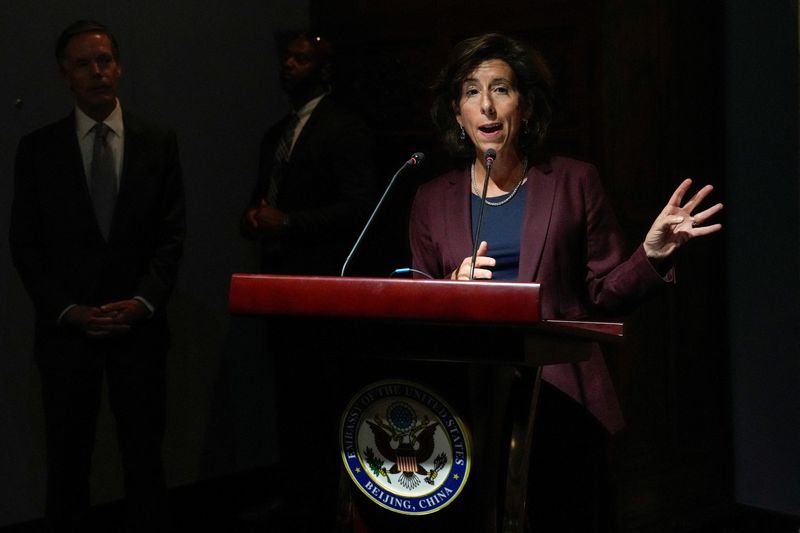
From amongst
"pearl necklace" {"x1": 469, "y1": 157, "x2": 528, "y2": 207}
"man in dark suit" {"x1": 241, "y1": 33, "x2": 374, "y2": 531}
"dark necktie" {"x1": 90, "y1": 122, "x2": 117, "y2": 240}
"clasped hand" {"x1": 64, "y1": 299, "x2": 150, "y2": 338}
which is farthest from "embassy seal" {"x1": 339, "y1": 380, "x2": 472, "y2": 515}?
"man in dark suit" {"x1": 241, "y1": 33, "x2": 374, "y2": 531}

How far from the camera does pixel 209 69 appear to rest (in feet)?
16.2

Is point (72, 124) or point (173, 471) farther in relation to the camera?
point (173, 471)

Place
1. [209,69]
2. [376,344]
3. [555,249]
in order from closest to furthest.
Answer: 1. [376,344]
2. [555,249]
3. [209,69]

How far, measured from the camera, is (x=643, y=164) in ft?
13.4

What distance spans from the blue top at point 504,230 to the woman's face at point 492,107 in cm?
12

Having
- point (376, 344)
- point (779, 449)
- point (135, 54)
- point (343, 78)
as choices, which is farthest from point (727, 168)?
point (376, 344)

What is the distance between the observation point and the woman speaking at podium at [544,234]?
2463 millimetres

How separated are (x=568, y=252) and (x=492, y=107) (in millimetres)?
381

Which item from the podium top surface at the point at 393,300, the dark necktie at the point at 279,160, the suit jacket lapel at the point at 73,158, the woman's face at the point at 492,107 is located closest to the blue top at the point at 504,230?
the woman's face at the point at 492,107

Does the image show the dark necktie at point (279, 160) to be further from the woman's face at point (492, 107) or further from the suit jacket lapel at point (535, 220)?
the suit jacket lapel at point (535, 220)

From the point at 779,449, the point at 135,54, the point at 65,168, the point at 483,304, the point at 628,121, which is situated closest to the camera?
the point at 483,304

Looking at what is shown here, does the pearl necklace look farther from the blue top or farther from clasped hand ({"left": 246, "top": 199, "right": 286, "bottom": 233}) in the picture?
clasped hand ({"left": 246, "top": 199, "right": 286, "bottom": 233})

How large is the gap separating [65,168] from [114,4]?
1219 millimetres

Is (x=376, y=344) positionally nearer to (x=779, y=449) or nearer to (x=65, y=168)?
(x=65, y=168)
